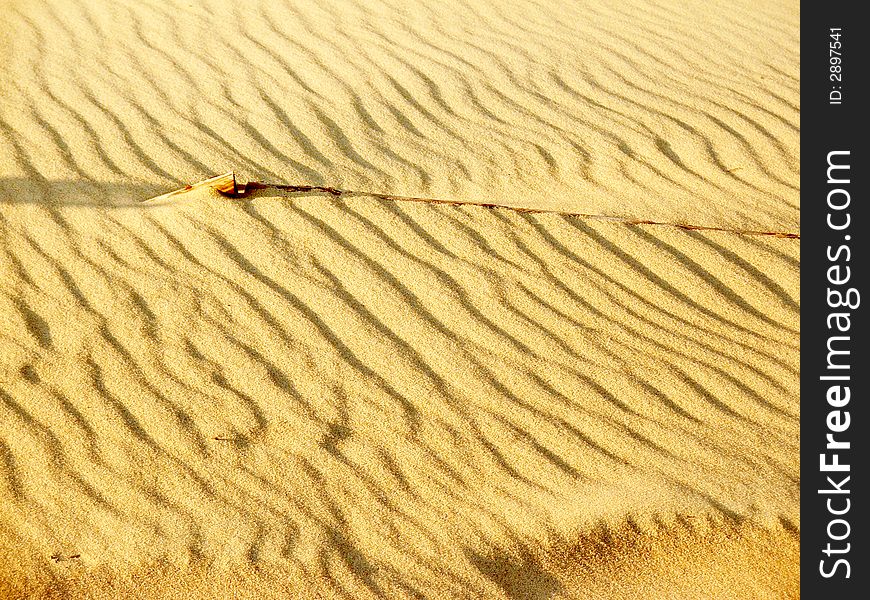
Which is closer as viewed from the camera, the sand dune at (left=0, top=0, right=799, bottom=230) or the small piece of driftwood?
the small piece of driftwood

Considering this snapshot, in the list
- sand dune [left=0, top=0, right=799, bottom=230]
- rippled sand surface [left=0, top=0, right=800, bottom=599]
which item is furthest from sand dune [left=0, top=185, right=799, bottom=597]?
sand dune [left=0, top=0, right=799, bottom=230]

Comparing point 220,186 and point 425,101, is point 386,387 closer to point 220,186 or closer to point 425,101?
point 220,186

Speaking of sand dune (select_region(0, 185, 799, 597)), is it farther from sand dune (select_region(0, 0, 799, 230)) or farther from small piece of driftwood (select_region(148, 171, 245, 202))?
sand dune (select_region(0, 0, 799, 230))

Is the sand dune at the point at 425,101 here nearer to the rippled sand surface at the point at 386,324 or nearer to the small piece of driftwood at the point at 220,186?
the rippled sand surface at the point at 386,324

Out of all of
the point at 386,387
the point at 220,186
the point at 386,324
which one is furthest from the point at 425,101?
the point at 386,387

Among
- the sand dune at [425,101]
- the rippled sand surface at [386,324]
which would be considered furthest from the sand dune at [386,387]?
the sand dune at [425,101]

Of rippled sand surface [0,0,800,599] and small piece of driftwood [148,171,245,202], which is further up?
small piece of driftwood [148,171,245,202]

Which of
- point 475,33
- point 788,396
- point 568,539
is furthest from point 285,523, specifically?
point 475,33
